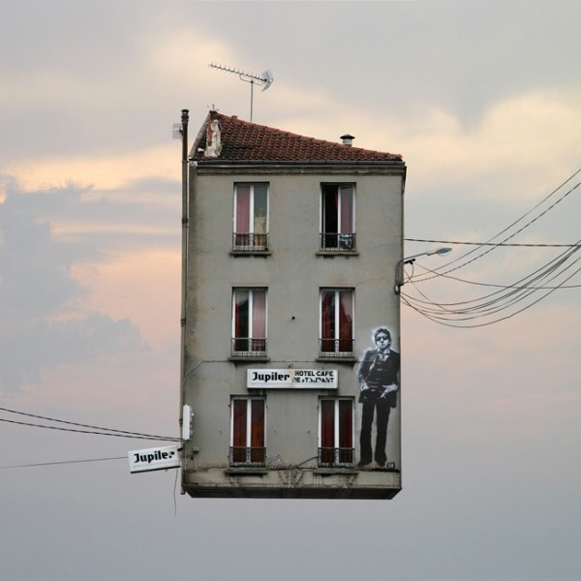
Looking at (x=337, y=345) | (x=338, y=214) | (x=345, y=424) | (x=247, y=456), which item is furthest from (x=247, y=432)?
(x=338, y=214)

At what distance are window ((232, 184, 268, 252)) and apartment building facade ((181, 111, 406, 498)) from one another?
2.1 inches

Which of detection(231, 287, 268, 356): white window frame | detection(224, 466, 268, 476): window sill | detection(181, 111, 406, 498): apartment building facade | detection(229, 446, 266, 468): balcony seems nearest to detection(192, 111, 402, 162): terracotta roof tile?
detection(181, 111, 406, 498): apartment building facade

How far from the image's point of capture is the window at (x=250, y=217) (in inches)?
2584

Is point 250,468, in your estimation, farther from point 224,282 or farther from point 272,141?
point 272,141

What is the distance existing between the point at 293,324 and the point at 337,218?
4.35 m

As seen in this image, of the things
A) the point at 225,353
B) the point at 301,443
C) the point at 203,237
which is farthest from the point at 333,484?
the point at 203,237

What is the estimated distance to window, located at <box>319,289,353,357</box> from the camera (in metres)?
65.0

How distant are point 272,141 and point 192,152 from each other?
318cm

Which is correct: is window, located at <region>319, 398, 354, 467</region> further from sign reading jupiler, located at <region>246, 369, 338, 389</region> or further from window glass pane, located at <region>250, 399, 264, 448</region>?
window glass pane, located at <region>250, 399, 264, 448</region>

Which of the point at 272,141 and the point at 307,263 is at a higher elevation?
the point at 272,141

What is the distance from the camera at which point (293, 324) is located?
65.1 meters

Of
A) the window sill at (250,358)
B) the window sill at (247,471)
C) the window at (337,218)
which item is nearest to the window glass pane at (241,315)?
the window sill at (250,358)

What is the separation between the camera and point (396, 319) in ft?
214

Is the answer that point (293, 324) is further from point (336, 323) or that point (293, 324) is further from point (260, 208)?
point (260, 208)
